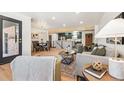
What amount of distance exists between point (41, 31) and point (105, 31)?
9.65 meters

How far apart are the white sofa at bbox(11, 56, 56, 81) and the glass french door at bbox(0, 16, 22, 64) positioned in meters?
3.02

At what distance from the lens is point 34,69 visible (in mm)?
1204

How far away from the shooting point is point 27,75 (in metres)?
1.20

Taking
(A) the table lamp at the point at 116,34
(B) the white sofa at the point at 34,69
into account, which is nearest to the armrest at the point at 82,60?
(A) the table lamp at the point at 116,34

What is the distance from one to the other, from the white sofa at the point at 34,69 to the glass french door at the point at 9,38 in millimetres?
3021

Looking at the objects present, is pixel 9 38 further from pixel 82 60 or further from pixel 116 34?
pixel 116 34

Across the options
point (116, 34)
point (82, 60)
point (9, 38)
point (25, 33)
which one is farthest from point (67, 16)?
point (116, 34)

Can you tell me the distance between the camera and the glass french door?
3.83m

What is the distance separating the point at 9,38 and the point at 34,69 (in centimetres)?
349

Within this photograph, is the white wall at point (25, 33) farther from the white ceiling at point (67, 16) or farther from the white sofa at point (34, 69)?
the white sofa at point (34, 69)
